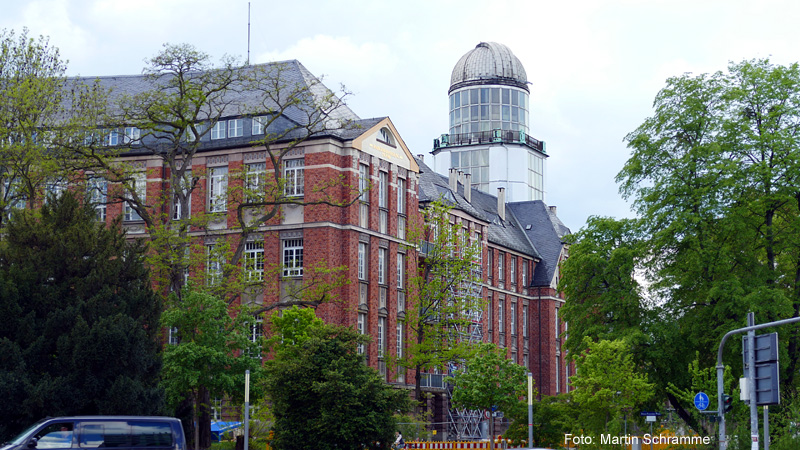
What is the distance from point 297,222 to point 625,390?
18.0 meters

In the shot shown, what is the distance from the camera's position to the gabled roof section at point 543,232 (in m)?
82.4

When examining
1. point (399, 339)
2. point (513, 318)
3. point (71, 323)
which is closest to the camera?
point (71, 323)

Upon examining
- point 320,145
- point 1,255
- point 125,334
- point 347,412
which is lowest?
point 347,412

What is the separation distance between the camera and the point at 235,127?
5472 cm

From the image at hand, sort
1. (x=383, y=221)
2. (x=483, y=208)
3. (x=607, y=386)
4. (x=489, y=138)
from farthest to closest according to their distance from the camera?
(x=489, y=138)
(x=483, y=208)
(x=383, y=221)
(x=607, y=386)

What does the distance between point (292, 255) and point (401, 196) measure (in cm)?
781

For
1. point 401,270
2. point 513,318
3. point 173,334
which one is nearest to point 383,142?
point 401,270

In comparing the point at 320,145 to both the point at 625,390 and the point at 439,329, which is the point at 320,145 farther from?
the point at 625,390

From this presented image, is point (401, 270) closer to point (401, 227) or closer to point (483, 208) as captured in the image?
point (401, 227)

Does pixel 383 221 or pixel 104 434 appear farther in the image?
pixel 383 221

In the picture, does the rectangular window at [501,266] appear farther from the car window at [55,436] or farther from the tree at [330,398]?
the car window at [55,436]

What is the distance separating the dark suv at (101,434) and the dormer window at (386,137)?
Answer: 3042 cm

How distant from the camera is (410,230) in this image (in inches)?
2222

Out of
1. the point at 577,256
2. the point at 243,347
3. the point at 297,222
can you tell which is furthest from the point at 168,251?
the point at 577,256
